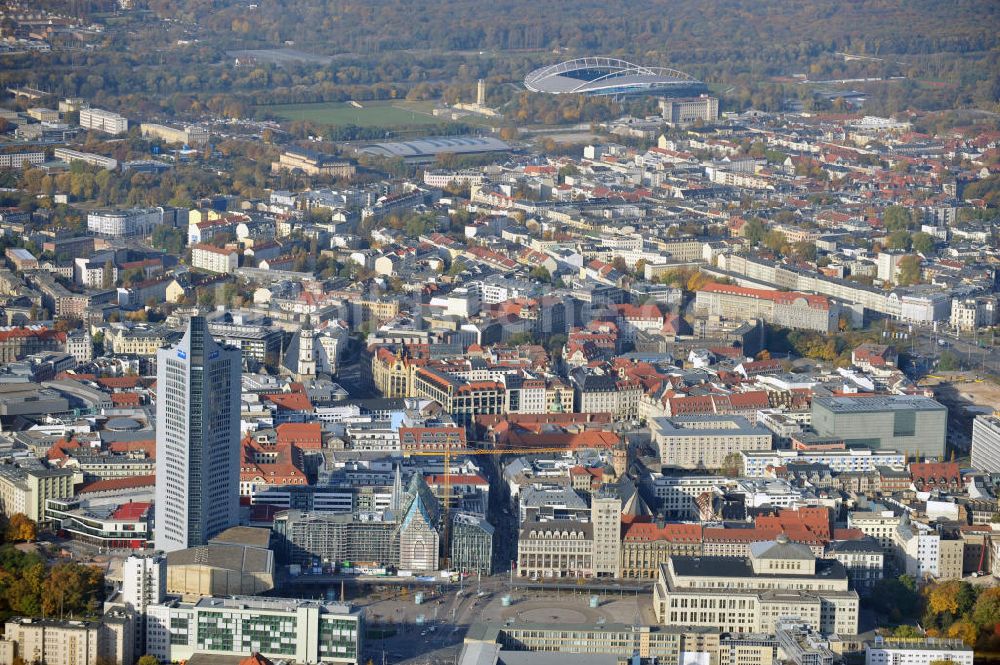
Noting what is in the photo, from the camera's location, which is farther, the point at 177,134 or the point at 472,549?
the point at 177,134

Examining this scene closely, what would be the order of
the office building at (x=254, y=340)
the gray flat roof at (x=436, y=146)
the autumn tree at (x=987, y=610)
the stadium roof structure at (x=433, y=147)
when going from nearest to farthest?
the autumn tree at (x=987, y=610) → the office building at (x=254, y=340) → the stadium roof structure at (x=433, y=147) → the gray flat roof at (x=436, y=146)

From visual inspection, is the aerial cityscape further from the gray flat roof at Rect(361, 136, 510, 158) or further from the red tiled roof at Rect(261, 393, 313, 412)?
the gray flat roof at Rect(361, 136, 510, 158)

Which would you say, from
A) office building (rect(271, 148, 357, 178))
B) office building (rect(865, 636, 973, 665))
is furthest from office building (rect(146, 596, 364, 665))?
office building (rect(271, 148, 357, 178))

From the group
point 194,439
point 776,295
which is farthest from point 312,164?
point 194,439

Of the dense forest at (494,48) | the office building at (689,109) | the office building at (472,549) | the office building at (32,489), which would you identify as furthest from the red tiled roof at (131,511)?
the office building at (689,109)

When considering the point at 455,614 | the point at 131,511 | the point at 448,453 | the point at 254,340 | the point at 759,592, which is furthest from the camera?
the point at 254,340

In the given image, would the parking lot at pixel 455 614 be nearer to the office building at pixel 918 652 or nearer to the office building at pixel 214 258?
the office building at pixel 918 652

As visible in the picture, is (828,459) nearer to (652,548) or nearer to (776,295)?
(652,548)
